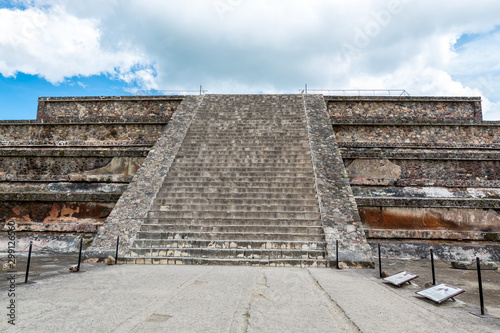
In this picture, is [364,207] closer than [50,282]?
No

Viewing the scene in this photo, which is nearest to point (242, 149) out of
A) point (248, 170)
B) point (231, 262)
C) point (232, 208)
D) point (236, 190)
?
point (248, 170)

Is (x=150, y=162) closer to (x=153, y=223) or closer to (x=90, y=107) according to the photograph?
(x=153, y=223)

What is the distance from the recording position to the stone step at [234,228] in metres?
7.32

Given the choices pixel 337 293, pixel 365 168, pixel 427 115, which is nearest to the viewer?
pixel 337 293

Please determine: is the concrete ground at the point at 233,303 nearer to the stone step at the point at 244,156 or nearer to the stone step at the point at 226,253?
the stone step at the point at 226,253

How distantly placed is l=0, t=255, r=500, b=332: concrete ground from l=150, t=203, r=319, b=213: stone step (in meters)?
2.45

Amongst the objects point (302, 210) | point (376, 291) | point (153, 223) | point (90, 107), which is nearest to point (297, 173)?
point (302, 210)

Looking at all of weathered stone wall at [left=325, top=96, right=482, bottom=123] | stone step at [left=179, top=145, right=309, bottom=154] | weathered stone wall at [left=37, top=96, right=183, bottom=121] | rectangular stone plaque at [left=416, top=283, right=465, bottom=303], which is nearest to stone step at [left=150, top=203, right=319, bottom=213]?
stone step at [left=179, top=145, right=309, bottom=154]

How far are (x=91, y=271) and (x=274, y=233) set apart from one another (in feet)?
12.4

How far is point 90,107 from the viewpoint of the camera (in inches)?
538

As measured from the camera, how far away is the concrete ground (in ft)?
9.27

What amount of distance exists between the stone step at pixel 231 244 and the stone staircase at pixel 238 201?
0.02 m

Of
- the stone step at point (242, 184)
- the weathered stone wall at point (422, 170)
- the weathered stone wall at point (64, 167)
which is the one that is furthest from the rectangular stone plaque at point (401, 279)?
the weathered stone wall at point (64, 167)

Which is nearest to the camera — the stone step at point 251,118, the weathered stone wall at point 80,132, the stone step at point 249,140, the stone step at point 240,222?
the stone step at point 240,222
